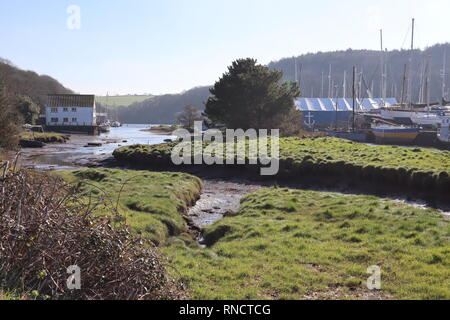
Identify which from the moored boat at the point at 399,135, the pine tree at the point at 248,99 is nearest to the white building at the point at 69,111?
the pine tree at the point at 248,99

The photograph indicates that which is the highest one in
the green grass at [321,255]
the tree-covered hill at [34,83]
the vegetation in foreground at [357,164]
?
the tree-covered hill at [34,83]

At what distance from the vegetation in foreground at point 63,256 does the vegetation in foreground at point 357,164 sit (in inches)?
979

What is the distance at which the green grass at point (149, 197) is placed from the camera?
16422 mm

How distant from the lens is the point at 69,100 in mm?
125625

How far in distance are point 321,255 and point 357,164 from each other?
22818 mm

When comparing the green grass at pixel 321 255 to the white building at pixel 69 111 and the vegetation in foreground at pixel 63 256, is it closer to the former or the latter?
the vegetation in foreground at pixel 63 256

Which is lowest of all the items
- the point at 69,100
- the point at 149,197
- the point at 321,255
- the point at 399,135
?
the point at 321,255

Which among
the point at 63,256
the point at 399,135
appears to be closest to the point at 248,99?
the point at 399,135

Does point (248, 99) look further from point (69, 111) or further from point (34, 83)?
point (34, 83)

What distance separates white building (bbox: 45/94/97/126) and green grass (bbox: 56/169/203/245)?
317ft

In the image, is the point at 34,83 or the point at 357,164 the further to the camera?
the point at 34,83

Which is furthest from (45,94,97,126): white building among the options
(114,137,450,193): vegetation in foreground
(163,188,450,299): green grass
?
(163,188,450,299): green grass

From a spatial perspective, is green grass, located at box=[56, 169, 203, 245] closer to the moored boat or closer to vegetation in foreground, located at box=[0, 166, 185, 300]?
vegetation in foreground, located at box=[0, 166, 185, 300]
